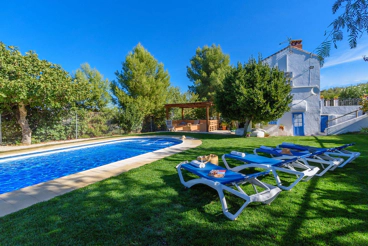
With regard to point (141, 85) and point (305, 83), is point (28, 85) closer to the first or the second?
point (141, 85)

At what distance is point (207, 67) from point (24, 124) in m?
23.0

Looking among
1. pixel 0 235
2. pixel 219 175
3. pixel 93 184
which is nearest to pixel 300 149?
pixel 219 175

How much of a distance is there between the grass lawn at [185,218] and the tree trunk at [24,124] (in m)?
11.1

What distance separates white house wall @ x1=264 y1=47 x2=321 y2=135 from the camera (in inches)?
567

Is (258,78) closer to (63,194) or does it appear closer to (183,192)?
(183,192)

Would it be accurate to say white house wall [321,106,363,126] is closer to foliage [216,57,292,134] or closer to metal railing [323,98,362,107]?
metal railing [323,98,362,107]

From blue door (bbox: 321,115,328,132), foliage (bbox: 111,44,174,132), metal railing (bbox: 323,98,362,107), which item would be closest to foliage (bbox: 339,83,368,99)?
metal railing (bbox: 323,98,362,107)

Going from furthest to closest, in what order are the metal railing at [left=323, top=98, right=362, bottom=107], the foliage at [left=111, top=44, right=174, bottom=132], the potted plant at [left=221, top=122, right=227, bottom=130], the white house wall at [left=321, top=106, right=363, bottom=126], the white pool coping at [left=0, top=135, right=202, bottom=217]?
the potted plant at [left=221, top=122, right=227, bottom=130] → the foliage at [left=111, top=44, right=174, bottom=132] → the metal railing at [left=323, top=98, right=362, bottom=107] → the white house wall at [left=321, top=106, right=363, bottom=126] → the white pool coping at [left=0, top=135, right=202, bottom=217]

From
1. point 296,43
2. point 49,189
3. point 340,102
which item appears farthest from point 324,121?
point 49,189

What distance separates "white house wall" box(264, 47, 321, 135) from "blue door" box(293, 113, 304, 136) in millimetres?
244

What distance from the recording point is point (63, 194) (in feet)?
12.0

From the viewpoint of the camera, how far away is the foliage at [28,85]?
30.2 feet

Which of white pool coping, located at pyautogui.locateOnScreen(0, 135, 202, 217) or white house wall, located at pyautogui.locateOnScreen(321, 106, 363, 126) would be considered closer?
white pool coping, located at pyautogui.locateOnScreen(0, 135, 202, 217)

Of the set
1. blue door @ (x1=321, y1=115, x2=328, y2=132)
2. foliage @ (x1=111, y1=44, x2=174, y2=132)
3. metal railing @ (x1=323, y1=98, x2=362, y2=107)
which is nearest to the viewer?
blue door @ (x1=321, y1=115, x2=328, y2=132)
